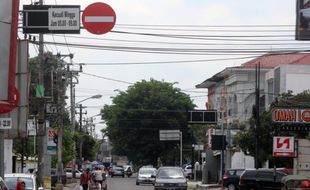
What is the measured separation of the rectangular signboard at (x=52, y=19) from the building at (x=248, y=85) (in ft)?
135

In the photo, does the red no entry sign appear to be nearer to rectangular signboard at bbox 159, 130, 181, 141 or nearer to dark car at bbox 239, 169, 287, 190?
dark car at bbox 239, 169, 287, 190

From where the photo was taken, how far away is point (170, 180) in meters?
42.2

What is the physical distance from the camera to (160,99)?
94500mm

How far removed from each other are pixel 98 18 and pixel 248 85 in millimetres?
59394

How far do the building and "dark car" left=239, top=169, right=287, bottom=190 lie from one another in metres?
21.4

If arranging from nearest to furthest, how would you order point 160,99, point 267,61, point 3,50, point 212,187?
1. point 3,50
2. point 212,187
3. point 267,61
4. point 160,99

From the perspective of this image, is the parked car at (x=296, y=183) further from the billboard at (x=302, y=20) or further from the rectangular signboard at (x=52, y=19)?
the rectangular signboard at (x=52, y=19)

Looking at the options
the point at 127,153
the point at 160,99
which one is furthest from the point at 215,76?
the point at 127,153

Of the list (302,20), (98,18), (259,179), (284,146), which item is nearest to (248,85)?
(259,179)

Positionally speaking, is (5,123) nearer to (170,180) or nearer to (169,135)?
(170,180)

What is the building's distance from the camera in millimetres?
62406

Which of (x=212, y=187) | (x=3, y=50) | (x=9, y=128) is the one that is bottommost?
(x=212, y=187)

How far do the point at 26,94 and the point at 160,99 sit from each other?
79930 millimetres

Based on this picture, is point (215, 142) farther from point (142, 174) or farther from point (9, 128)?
point (9, 128)
